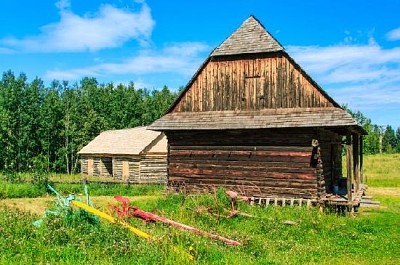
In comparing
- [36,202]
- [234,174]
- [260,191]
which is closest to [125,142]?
[36,202]

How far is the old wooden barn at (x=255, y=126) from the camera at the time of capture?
A: 1909 cm

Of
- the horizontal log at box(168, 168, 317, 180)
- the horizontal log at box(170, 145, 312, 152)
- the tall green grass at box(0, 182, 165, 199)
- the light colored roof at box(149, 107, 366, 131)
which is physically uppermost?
the light colored roof at box(149, 107, 366, 131)

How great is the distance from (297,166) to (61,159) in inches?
1723

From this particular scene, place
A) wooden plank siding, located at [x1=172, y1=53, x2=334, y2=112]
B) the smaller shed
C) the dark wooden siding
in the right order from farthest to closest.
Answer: the smaller shed < wooden plank siding, located at [x1=172, y1=53, x2=334, y2=112] < the dark wooden siding

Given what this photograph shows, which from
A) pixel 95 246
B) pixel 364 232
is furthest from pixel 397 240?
pixel 95 246

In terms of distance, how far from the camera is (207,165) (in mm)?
21281

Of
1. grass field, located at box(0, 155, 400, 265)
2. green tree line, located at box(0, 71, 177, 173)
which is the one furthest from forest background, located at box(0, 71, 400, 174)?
grass field, located at box(0, 155, 400, 265)

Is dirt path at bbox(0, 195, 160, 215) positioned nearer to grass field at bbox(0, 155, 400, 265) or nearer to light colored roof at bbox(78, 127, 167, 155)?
grass field at bbox(0, 155, 400, 265)

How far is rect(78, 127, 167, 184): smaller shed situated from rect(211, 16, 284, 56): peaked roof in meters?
16.8

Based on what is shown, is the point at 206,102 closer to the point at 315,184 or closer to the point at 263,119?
the point at 263,119

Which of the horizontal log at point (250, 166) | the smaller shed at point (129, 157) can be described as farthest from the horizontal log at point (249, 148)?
the smaller shed at point (129, 157)

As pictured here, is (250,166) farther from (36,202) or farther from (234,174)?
(36,202)

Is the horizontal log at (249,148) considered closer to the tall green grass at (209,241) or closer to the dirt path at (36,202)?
the tall green grass at (209,241)

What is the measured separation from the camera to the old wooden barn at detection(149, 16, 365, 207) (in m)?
19.1
